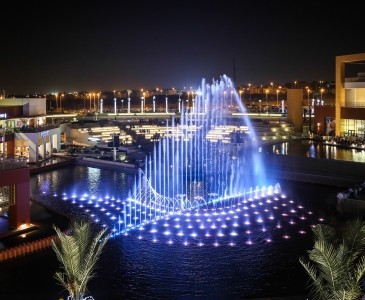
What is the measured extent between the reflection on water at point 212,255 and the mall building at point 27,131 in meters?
8.12

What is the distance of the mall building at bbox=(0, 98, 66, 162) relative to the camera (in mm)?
23469

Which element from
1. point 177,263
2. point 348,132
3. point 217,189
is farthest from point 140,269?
point 348,132

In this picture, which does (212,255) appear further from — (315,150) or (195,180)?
(315,150)

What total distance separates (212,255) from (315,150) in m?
15.0

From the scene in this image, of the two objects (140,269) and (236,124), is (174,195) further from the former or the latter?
(236,124)

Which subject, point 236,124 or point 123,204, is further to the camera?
point 236,124

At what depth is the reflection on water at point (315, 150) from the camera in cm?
2133

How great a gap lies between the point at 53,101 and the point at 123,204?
3209 inches

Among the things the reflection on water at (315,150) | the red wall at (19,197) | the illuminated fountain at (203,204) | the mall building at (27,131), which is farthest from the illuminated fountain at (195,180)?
the mall building at (27,131)

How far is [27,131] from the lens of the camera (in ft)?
78.9

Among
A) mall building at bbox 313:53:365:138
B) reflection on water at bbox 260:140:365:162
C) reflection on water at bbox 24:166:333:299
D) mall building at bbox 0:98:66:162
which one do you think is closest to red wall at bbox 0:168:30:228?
reflection on water at bbox 24:166:333:299

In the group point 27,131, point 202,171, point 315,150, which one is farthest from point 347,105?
point 27,131

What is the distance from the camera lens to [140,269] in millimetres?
9609

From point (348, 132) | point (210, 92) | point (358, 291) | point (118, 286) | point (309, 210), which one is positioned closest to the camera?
point (358, 291)
